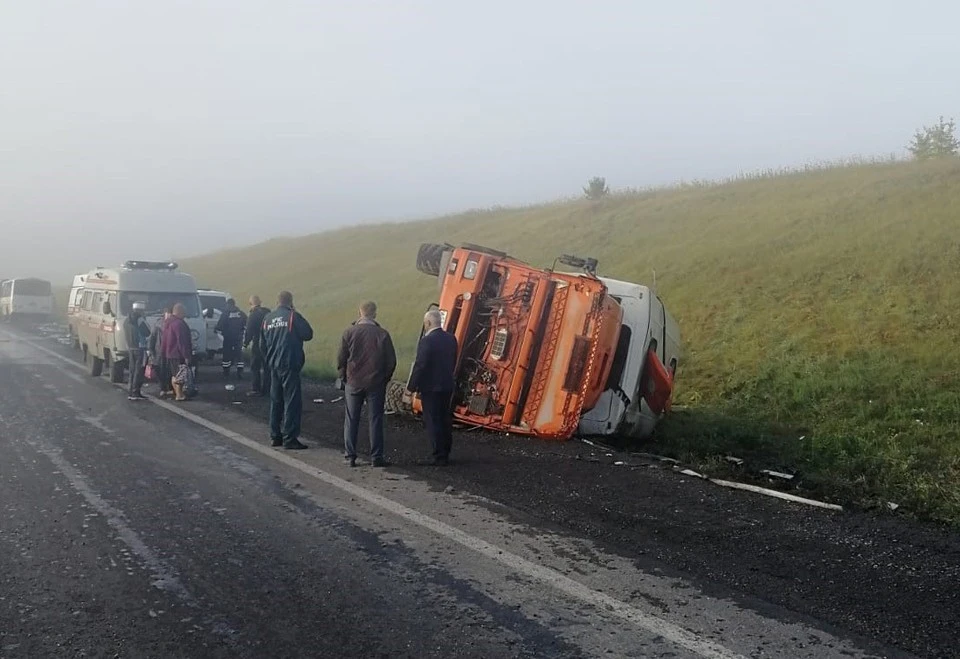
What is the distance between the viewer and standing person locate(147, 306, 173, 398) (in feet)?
47.1

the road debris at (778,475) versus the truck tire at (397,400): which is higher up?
the road debris at (778,475)

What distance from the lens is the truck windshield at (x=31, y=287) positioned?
139ft

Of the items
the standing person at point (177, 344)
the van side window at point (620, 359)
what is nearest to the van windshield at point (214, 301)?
the standing person at point (177, 344)

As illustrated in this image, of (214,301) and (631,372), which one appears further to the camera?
(214,301)

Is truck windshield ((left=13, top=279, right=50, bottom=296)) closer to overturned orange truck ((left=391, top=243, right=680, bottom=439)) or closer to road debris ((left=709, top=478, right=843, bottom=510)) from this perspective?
overturned orange truck ((left=391, top=243, right=680, bottom=439))

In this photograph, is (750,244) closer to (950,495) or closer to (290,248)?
(950,495)

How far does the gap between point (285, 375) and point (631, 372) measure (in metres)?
4.09

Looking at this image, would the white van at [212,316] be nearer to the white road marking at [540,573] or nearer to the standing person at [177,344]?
the standing person at [177,344]

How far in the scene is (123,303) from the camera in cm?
1667

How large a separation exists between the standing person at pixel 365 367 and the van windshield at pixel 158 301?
9098 mm

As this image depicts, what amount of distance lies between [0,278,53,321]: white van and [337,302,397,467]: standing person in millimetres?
39017

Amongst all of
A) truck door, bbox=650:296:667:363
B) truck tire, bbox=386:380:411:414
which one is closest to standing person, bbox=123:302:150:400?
truck tire, bbox=386:380:411:414

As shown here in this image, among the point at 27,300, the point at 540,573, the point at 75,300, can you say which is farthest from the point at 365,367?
the point at 27,300

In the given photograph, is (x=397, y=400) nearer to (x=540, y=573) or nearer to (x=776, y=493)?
(x=776, y=493)
